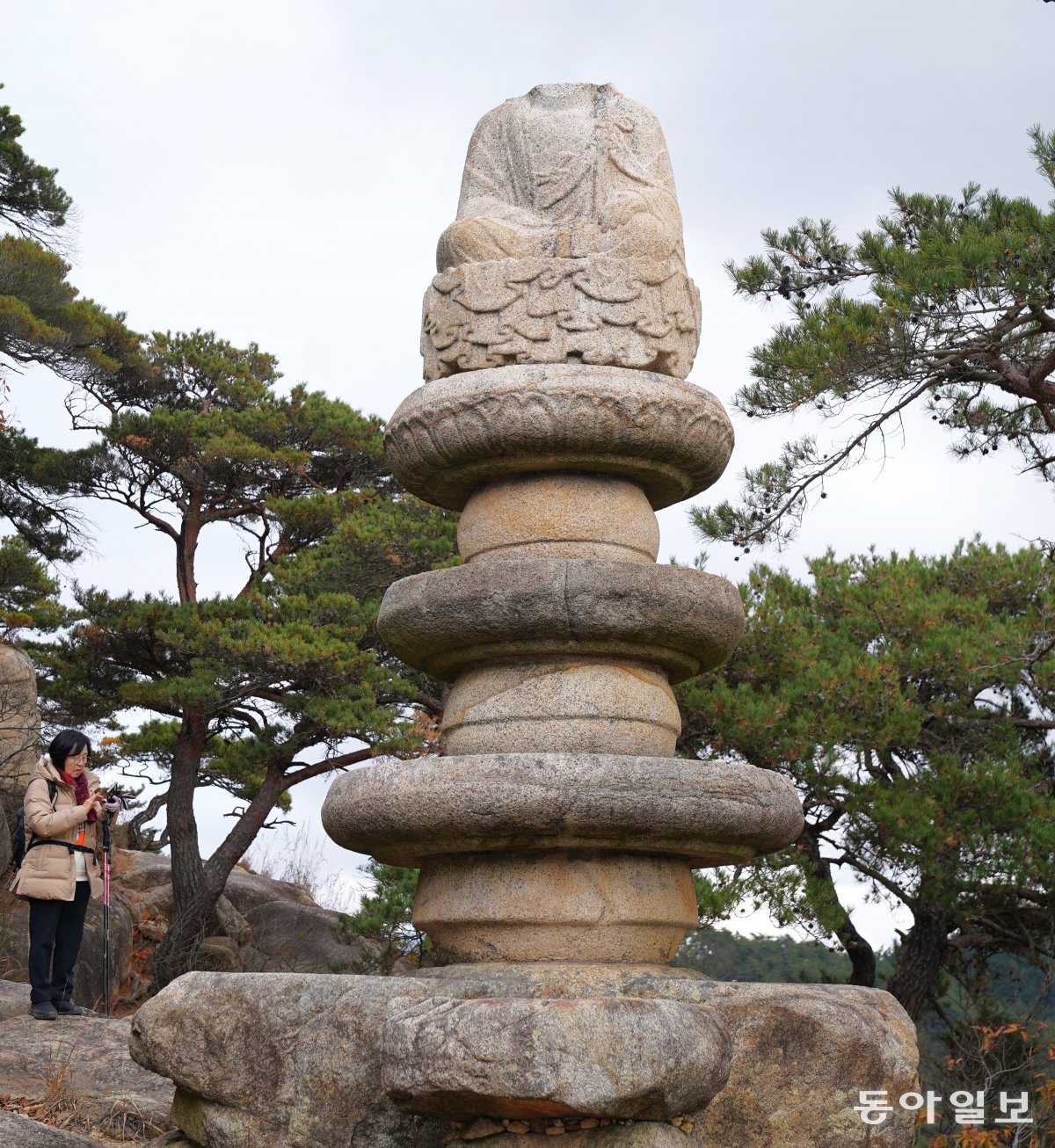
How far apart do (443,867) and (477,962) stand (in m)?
0.34

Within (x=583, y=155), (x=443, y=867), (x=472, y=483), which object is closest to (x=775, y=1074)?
(x=443, y=867)

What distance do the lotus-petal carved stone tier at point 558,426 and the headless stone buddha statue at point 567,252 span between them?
0.49 ft

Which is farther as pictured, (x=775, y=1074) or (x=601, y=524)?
(x=601, y=524)

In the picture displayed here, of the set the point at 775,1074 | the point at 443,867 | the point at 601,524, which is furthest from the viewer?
the point at 601,524

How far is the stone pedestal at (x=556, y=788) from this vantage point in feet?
9.98

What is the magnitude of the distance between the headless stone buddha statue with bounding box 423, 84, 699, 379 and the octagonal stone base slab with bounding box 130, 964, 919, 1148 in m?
2.07

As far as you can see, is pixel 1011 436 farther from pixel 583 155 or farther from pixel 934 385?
pixel 583 155

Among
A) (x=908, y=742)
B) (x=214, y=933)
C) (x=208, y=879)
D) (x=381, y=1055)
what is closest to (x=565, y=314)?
(x=381, y=1055)

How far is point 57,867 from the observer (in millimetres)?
5711

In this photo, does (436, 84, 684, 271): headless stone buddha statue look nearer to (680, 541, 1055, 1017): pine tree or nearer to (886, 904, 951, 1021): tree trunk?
(680, 541, 1055, 1017): pine tree

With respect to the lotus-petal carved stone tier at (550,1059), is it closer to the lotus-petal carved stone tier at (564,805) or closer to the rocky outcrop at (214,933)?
the lotus-petal carved stone tier at (564,805)

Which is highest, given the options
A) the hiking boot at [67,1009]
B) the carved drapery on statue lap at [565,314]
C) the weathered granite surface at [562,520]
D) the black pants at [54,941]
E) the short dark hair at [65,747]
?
the carved drapery on statue lap at [565,314]

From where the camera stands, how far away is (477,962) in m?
3.81

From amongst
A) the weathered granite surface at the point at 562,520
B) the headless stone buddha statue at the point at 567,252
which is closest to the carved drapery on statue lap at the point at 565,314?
the headless stone buddha statue at the point at 567,252
